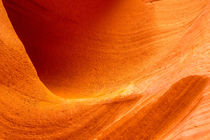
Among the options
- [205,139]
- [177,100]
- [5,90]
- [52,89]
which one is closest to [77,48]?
[52,89]

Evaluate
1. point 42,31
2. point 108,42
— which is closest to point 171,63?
point 108,42

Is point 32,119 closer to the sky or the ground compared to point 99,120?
closer to the sky

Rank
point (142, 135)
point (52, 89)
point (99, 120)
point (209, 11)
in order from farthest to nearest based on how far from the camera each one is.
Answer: point (209, 11)
point (52, 89)
point (99, 120)
point (142, 135)

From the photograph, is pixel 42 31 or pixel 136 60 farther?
pixel 42 31

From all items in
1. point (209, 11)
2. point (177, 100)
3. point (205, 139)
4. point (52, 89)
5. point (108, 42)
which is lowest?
point (205, 139)

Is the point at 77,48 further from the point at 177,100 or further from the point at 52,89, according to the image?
the point at 177,100

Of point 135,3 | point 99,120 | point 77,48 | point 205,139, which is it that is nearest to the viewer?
point 205,139
